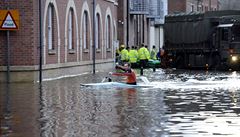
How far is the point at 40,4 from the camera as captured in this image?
1128 inches

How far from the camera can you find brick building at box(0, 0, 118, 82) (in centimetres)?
2834

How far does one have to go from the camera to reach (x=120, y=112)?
15.9m

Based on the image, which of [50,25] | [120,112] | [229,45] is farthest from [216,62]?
[120,112]

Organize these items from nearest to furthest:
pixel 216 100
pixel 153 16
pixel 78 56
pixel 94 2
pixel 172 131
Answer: pixel 172 131 → pixel 216 100 → pixel 78 56 → pixel 94 2 → pixel 153 16

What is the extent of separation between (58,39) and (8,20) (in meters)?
5.80

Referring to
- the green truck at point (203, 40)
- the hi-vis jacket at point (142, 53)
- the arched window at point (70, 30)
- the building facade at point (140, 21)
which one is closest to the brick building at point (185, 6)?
the building facade at point (140, 21)

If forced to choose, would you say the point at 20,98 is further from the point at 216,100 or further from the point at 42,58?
the point at 42,58

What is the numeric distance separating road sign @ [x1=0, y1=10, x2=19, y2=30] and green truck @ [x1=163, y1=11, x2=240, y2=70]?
1737 cm

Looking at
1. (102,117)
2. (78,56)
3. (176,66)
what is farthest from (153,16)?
(102,117)

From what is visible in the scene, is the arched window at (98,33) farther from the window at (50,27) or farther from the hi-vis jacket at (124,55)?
the window at (50,27)

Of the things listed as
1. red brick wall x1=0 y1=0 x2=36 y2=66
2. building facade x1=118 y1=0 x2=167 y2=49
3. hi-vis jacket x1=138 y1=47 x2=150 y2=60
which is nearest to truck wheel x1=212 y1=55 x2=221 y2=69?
hi-vis jacket x1=138 y1=47 x2=150 y2=60

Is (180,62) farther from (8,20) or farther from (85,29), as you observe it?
(8,20)

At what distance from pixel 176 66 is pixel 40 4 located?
67.4ft

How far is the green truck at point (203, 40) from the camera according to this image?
41969 millimetres
